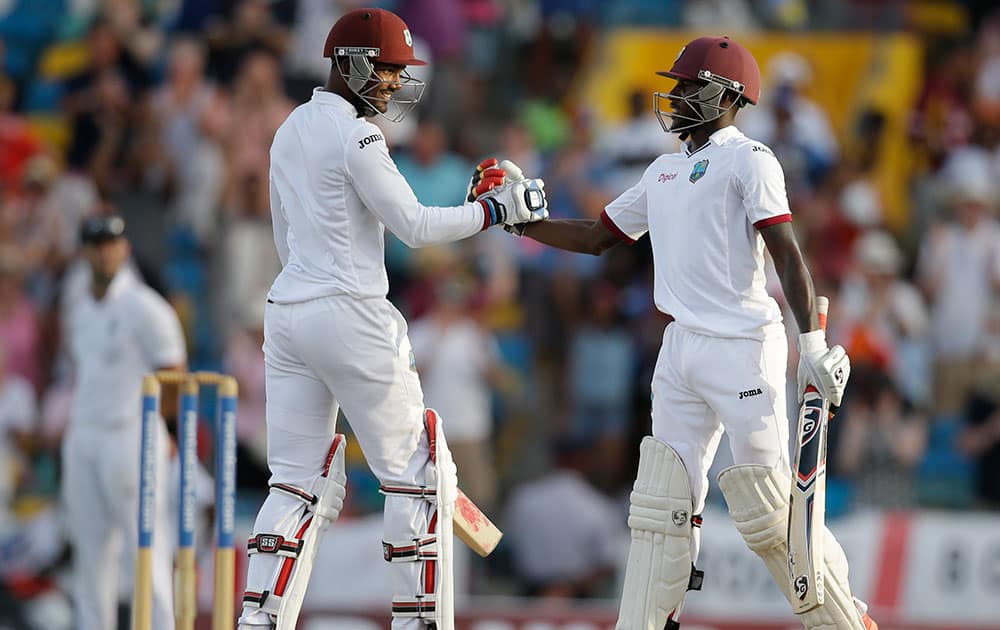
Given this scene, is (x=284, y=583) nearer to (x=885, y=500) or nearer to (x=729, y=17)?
(x=885, y=500)

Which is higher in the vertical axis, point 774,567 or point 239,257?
point 239,257

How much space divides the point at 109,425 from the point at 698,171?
3.53 metres

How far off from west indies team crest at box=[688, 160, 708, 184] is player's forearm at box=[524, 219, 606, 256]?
640mm

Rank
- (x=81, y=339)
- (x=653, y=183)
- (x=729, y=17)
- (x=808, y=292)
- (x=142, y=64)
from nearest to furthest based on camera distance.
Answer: (x=808, y=292) < (x=653, y=183) < (x=81, y=339) < (x=142, y=64) < (x=729, y=17)

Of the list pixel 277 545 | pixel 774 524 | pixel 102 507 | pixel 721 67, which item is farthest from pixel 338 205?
pixel 102 507

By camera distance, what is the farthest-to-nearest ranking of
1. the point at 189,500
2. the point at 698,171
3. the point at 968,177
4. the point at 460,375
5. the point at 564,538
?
the point at 968,177 < the point at 460,375 < the point at 564,538 < the point at 189,500 < the point at 698,171

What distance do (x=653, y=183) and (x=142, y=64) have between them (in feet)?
22.5

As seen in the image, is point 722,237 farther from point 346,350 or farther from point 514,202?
point 346,350

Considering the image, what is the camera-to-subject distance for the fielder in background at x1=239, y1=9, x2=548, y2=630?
6.11 metres

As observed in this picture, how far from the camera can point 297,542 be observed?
20.3 ft

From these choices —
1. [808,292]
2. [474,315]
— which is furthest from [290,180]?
[474,315]

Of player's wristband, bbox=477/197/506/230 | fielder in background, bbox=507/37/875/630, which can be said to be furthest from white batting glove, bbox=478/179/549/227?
fielder in background, bbox=507/37/875/630

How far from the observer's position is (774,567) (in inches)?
248

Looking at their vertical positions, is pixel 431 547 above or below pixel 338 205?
below
